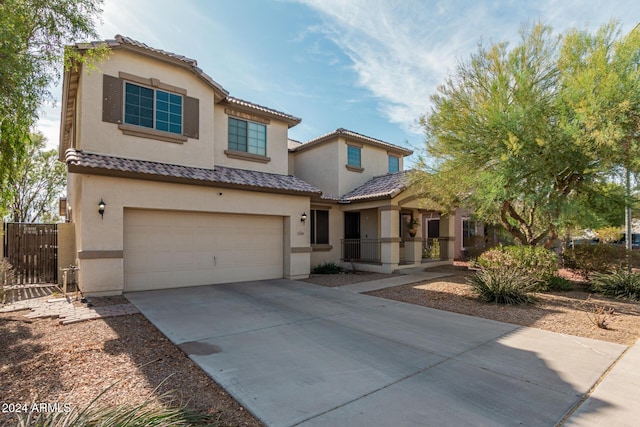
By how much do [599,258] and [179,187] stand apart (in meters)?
14.7

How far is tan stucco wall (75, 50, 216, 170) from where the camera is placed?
31.1 ft

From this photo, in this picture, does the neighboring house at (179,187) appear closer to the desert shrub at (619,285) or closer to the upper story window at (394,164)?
the upper story window at (394,164)

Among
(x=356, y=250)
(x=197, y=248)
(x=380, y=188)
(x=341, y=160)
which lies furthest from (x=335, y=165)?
(x=197, y=248)

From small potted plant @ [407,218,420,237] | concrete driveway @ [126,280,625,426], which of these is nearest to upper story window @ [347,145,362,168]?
small potted plant @ [407,218,420,237]

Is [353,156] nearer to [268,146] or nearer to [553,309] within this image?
[268,146]

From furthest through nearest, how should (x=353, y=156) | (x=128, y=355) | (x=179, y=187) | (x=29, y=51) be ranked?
(x=353, y=156)
(x=179, y=187)
(x=29, y=51)
(x=128, y=355)

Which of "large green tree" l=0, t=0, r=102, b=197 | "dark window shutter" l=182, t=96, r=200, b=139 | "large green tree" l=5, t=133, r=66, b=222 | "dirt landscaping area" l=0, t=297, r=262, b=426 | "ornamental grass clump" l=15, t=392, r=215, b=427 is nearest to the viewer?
"ornamental grass clump" l=15, t=392, r=215, b=427

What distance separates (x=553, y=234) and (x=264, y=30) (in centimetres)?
1198

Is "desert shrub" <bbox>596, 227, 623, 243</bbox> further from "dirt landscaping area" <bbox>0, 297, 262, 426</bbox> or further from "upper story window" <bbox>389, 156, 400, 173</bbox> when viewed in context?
"dirt landscaping area" <bbox>0, 297, 262, 426</bbox>

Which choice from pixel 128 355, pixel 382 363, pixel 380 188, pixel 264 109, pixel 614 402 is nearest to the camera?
pixel 614 402

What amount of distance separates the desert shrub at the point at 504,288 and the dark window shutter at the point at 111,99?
11.7 m

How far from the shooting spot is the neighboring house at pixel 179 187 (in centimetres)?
924

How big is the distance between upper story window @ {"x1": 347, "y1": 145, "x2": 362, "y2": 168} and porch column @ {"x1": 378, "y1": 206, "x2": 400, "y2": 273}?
3.59m

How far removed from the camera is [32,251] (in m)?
11.1
